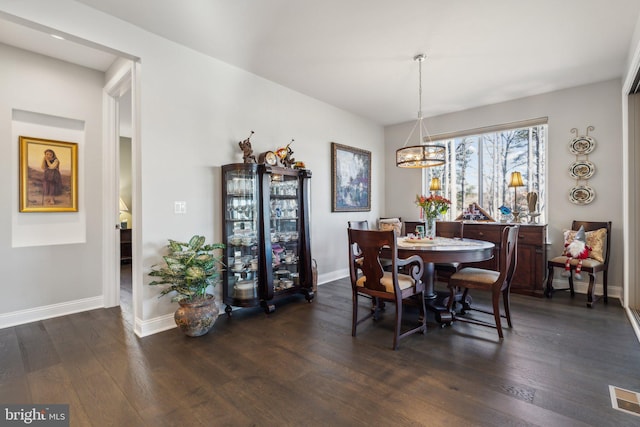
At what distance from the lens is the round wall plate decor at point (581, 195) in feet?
12.8

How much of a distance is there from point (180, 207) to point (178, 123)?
2.76 feet

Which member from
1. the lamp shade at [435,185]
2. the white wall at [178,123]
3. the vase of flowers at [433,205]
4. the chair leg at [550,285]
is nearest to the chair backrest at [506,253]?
the vase of flowers at [433,205]

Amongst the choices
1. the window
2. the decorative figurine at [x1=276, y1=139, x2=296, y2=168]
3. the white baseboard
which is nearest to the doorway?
the white baseboard

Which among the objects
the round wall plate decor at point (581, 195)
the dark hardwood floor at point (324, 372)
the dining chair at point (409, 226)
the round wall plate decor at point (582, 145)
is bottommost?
the dark hardwood floor at point (324, 372)

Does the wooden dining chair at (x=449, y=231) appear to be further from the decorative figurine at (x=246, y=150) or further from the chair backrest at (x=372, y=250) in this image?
the decorative figurine at (x=246, y=150)

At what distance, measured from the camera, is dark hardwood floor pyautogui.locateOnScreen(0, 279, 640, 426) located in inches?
65.6

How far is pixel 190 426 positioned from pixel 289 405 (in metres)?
0.53

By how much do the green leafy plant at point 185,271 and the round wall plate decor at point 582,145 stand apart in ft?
15.3

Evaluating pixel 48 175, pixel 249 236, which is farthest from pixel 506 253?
pixel 48 175

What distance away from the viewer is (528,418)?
1.61m

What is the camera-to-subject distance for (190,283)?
2.70 m

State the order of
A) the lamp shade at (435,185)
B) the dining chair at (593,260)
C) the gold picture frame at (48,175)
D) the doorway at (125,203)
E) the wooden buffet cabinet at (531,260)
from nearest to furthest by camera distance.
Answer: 1. the gold picture frame at (48,175)
2. the dining chair at (593,260)
3. the wooden buffet cabinet at (531,260)
4. the lamp shade at (435,185)
5. the doorway at (125,203)

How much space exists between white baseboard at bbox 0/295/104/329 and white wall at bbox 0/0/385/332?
0.26 feet

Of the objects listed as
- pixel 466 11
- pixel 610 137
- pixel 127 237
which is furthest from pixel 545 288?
pixel 127 237
